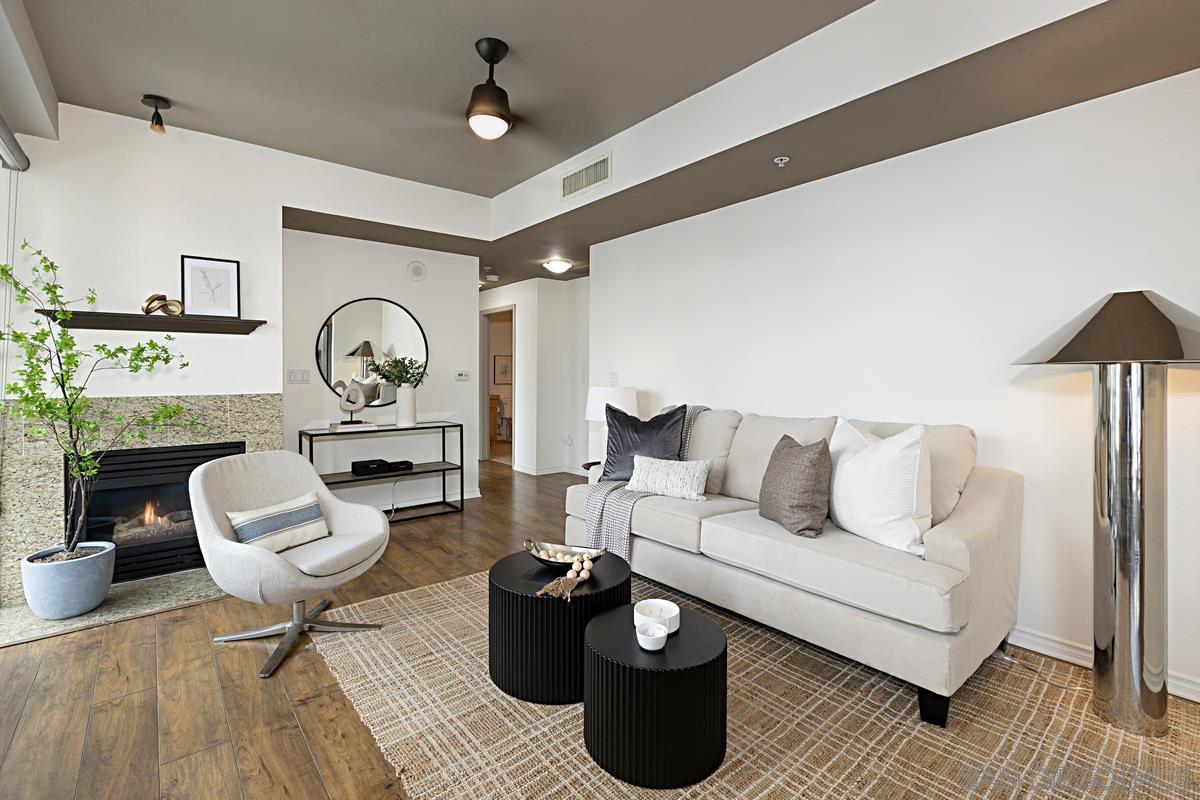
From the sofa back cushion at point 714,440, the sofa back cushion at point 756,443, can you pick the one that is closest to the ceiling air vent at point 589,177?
the sofa back cushion at point 714,440

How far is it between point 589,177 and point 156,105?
2.54 meters

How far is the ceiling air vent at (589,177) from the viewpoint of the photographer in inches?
149

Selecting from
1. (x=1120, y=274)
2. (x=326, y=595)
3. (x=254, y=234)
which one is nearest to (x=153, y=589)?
(x=326, y=595)

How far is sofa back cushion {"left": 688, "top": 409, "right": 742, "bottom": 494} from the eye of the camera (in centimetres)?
354

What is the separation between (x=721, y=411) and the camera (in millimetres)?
3965

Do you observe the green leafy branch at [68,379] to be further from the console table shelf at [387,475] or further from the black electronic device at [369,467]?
the black electronic device at [369,467]

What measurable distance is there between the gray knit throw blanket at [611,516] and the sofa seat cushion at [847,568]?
1.83 feet

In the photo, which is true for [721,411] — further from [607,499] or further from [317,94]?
[317,94]

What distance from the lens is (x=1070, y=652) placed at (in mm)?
2547

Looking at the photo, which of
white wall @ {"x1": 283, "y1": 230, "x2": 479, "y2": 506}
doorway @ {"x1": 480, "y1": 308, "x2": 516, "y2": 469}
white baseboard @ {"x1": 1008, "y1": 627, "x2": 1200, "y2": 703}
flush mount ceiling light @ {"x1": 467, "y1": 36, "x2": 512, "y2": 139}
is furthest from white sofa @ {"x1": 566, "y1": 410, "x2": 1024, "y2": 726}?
doorway @ {"x1": 480, "y1": 308, "x2": 516, "y2": 469}

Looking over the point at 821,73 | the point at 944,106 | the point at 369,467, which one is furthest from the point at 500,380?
the point at 944,106

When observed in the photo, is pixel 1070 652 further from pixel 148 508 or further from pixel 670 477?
pixel 148 508

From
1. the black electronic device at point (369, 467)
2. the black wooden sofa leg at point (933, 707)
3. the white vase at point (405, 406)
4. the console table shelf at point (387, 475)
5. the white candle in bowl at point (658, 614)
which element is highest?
the white vase at point (405, 406)

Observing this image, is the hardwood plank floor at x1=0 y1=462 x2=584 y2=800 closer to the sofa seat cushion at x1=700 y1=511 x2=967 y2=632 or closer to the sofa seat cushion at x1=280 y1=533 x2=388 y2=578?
the sofa seat cushion at x1=280 y1=533 x2=388 y2=578
